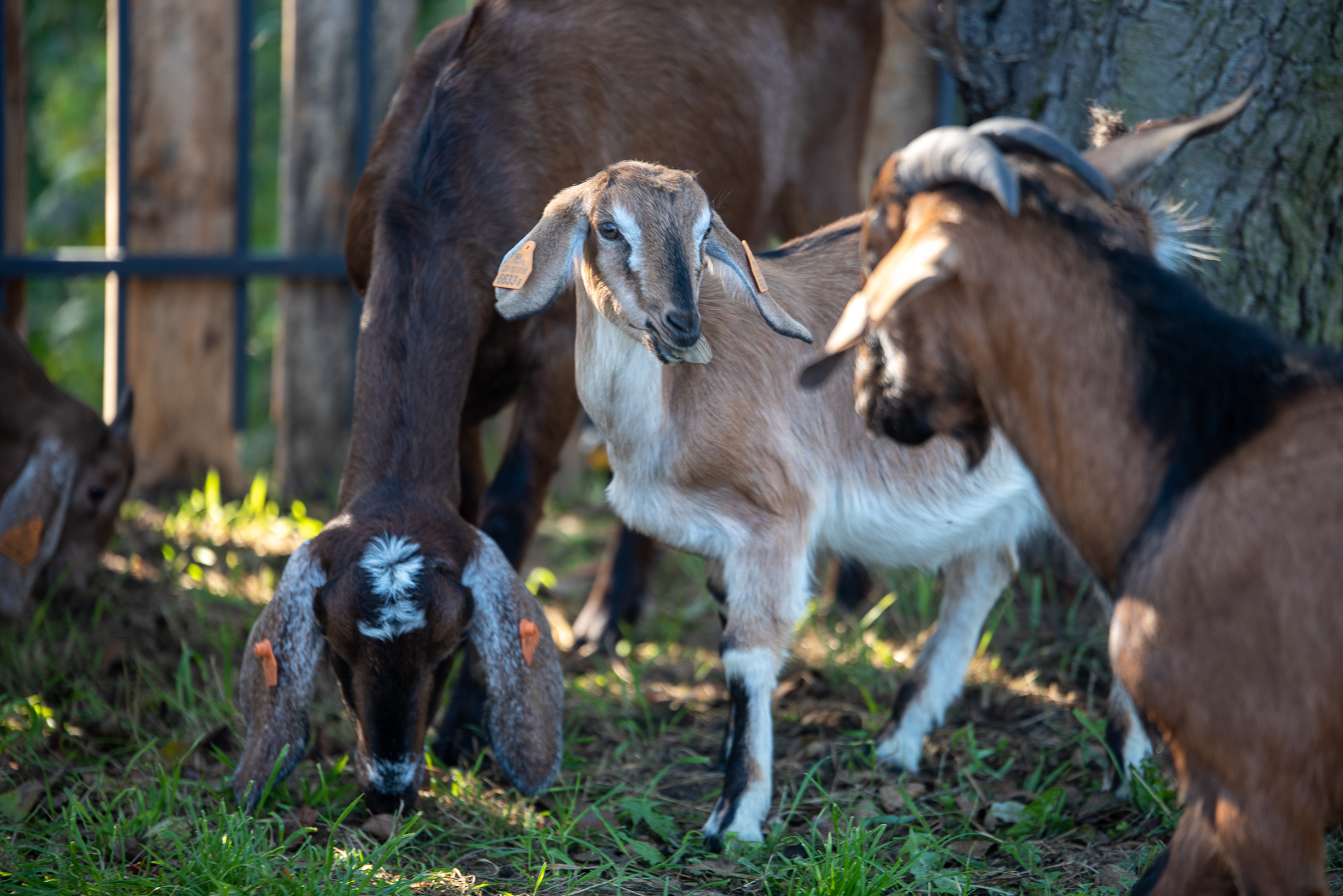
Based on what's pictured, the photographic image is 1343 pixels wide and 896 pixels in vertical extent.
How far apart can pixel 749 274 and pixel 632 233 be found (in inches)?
12.8

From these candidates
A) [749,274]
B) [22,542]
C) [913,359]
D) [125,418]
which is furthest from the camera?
[125,418]

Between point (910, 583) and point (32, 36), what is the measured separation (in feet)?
25.3

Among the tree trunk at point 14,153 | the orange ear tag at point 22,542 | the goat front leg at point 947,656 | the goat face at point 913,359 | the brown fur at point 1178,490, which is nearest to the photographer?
the brown fur at point 1178,490

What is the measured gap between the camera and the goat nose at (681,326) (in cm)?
284

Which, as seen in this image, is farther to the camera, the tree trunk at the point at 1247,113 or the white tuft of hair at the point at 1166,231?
the tree trunk at the point at 1247,113

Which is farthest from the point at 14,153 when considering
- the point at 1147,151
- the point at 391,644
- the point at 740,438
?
the point at 1147,151

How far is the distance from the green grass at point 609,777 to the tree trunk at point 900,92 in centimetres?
230

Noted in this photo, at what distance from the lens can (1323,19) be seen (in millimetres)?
3645

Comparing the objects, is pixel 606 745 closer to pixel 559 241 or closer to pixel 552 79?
pixel 559 241

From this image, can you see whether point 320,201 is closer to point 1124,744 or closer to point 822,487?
point 822,487

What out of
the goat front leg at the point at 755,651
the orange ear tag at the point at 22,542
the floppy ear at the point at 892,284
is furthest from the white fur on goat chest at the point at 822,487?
the orange ear tag at the point at 22,542

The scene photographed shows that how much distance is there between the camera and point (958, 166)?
2227 mm

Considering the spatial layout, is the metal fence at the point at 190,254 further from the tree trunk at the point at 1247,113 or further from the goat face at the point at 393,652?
the tree trunk at the point at 1247,113

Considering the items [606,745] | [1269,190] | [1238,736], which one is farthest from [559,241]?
[1269,190]
